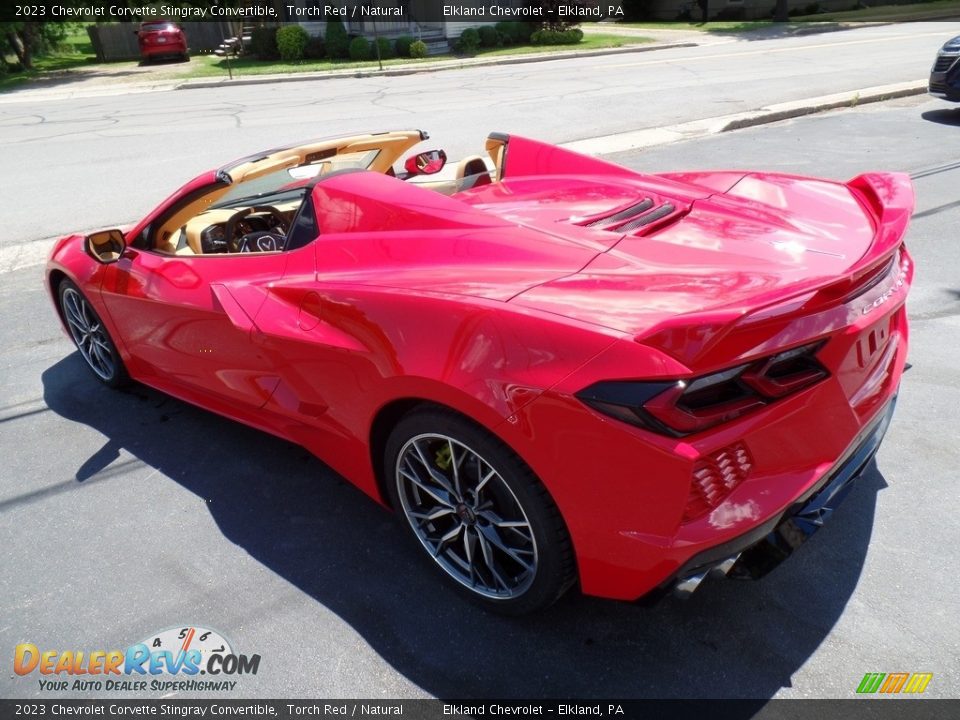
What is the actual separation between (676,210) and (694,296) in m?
0.90

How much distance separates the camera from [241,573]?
9.62 feet

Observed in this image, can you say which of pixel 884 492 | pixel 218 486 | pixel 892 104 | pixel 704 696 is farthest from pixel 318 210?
pixel 892 104

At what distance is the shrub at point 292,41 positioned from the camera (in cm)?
2584

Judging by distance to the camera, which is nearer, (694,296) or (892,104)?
(694,296)

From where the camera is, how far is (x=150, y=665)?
8.40 feet

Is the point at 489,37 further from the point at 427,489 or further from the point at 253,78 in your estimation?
the point at 427,489

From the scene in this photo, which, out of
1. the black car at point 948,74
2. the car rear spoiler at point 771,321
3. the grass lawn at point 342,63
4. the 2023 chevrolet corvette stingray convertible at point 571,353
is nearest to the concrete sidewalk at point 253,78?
the grass lawn at point 342,63

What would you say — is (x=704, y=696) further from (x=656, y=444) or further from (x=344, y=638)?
(x=344, y=638)

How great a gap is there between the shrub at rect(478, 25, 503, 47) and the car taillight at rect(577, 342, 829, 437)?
27111mm

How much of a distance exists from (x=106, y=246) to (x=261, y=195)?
112 centimetres

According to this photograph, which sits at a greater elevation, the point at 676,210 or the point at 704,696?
the point at 676,210

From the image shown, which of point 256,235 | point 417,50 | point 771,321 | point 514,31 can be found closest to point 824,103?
point 256,235

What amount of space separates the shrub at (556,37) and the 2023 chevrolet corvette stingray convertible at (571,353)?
24495 mm

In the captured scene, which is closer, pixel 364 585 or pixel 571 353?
pixel 571 353
